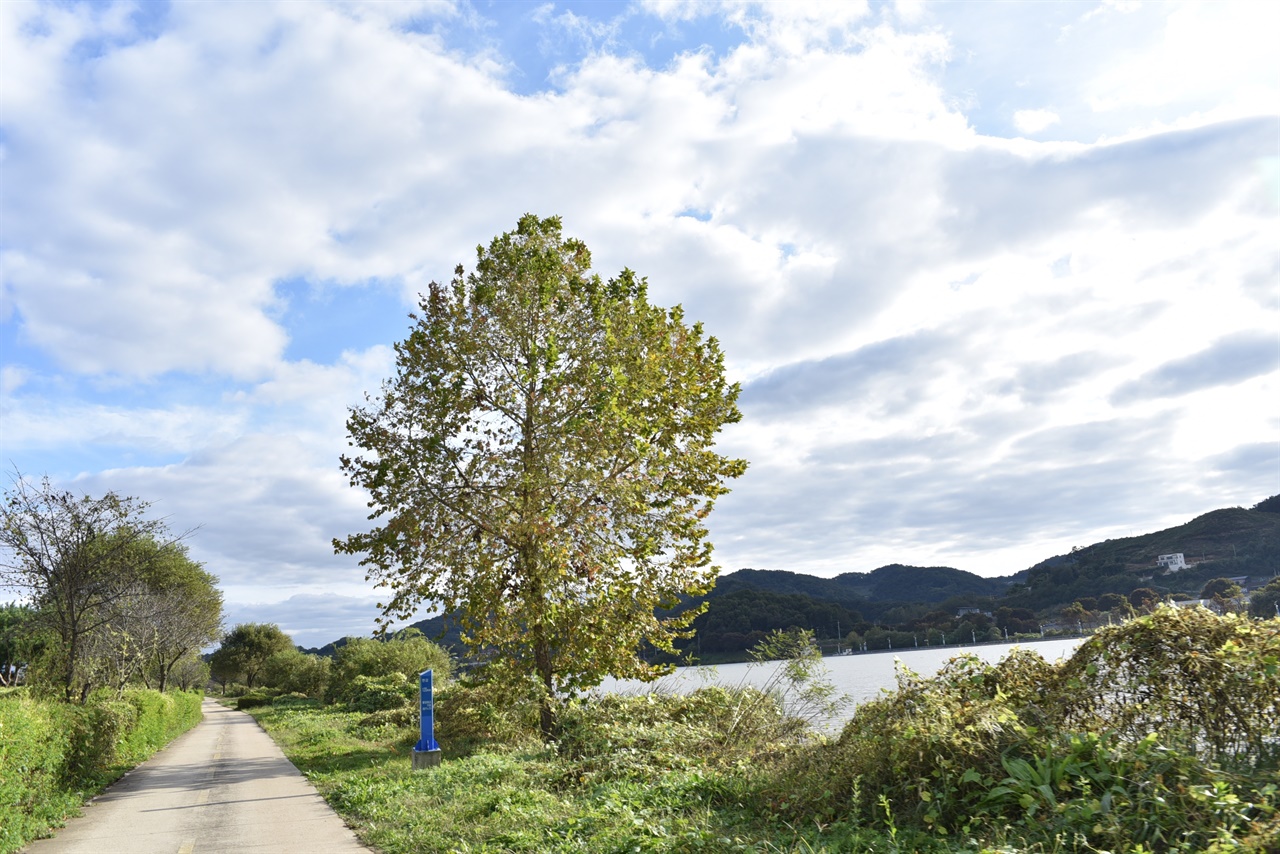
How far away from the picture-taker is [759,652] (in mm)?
15562

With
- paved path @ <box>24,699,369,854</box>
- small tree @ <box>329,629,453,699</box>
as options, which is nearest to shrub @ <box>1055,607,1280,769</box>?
paved path @ <box>24,699,369,854</box>

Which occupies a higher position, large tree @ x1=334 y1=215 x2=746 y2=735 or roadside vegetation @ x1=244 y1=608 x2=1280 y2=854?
large tree @ x1=334 y1=215 x2=746 y2=735

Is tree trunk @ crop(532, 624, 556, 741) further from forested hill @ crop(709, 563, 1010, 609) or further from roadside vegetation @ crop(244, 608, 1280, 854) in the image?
forested hill @ crop(709, 563, 1010, 609)

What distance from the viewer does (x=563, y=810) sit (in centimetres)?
983

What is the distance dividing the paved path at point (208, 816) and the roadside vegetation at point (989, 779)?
0.76m

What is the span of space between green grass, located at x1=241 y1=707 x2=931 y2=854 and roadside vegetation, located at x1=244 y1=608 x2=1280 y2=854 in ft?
0.13

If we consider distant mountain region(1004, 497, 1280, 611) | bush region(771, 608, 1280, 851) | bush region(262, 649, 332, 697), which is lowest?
bush region(262, 649, 332, 697)

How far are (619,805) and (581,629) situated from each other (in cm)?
864

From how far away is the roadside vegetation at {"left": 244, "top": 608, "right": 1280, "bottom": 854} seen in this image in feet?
19.5

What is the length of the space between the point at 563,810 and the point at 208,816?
6.45 m

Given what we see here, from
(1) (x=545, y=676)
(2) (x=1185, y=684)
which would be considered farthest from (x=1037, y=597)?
(2) (x=1185, y=684)

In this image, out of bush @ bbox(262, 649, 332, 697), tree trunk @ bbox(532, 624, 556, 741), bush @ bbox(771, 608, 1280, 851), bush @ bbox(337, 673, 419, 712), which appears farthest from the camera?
bush @ bbox(262, 649, 332, 697)

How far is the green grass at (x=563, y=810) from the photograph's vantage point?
24.2ft

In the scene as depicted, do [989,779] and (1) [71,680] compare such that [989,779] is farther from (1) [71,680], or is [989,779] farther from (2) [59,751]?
(1) [71,680]
